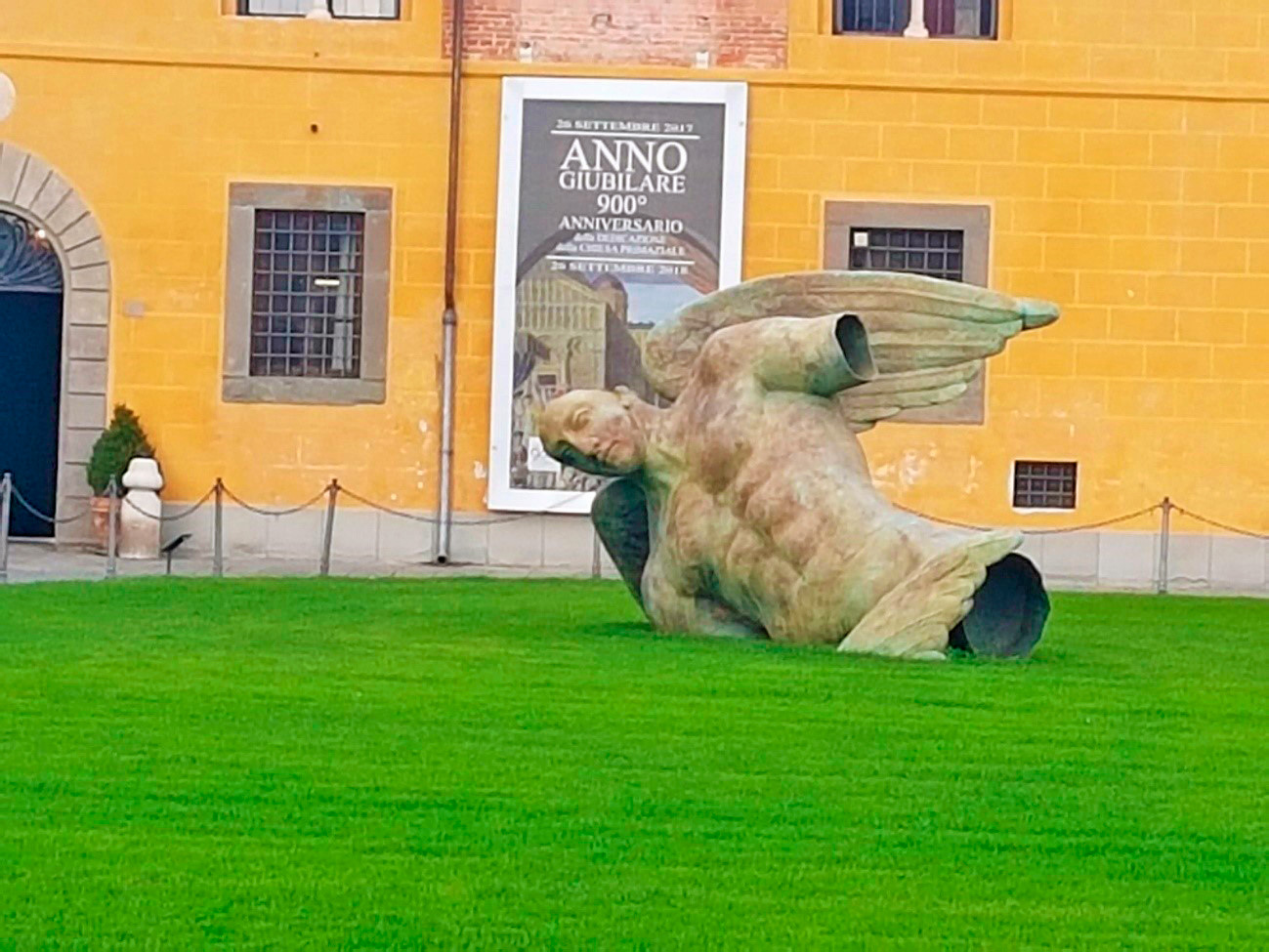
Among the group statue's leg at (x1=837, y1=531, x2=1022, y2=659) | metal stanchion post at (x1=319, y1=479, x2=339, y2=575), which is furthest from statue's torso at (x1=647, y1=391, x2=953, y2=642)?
metal stanchion post at (x1=319, y1=479, x2=339, y2=575)

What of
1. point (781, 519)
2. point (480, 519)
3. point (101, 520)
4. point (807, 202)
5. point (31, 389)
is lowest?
point (101, 520)

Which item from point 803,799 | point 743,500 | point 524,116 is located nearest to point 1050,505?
point 524,116

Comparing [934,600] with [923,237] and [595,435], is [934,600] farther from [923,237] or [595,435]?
[923,237]

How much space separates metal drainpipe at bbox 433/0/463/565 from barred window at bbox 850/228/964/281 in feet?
11.8

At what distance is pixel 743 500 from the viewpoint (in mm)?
16766

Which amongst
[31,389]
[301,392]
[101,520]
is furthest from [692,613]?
[31,389]

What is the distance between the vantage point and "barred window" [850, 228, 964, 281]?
2808 cm

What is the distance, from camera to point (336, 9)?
28266 mm

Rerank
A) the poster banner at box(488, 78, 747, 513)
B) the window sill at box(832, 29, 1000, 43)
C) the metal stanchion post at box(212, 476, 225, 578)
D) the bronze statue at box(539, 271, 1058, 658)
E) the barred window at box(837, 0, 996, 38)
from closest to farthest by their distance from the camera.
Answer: the bronze statue at box(539, 271, 1058, 658), the metal stanchion post at box(212, 476, 225, 578), the poster banner at box(488, 78, 747, 513), the window sill at box(832, 29, 1000, 43), the barred window at box(837, 0, 996, 38)

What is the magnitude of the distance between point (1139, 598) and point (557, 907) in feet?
55.6

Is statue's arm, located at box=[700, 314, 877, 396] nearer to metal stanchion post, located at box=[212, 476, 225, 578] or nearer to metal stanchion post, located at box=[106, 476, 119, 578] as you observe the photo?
metal stanchion post, located at box=[212, 476, 225, 578]

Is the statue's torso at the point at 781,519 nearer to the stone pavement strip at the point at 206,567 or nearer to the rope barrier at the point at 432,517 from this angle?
the stone pavement strip at the point at 206,567

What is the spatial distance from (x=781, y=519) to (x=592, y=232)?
1164 cm

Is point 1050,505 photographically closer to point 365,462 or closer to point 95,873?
point 365,462
